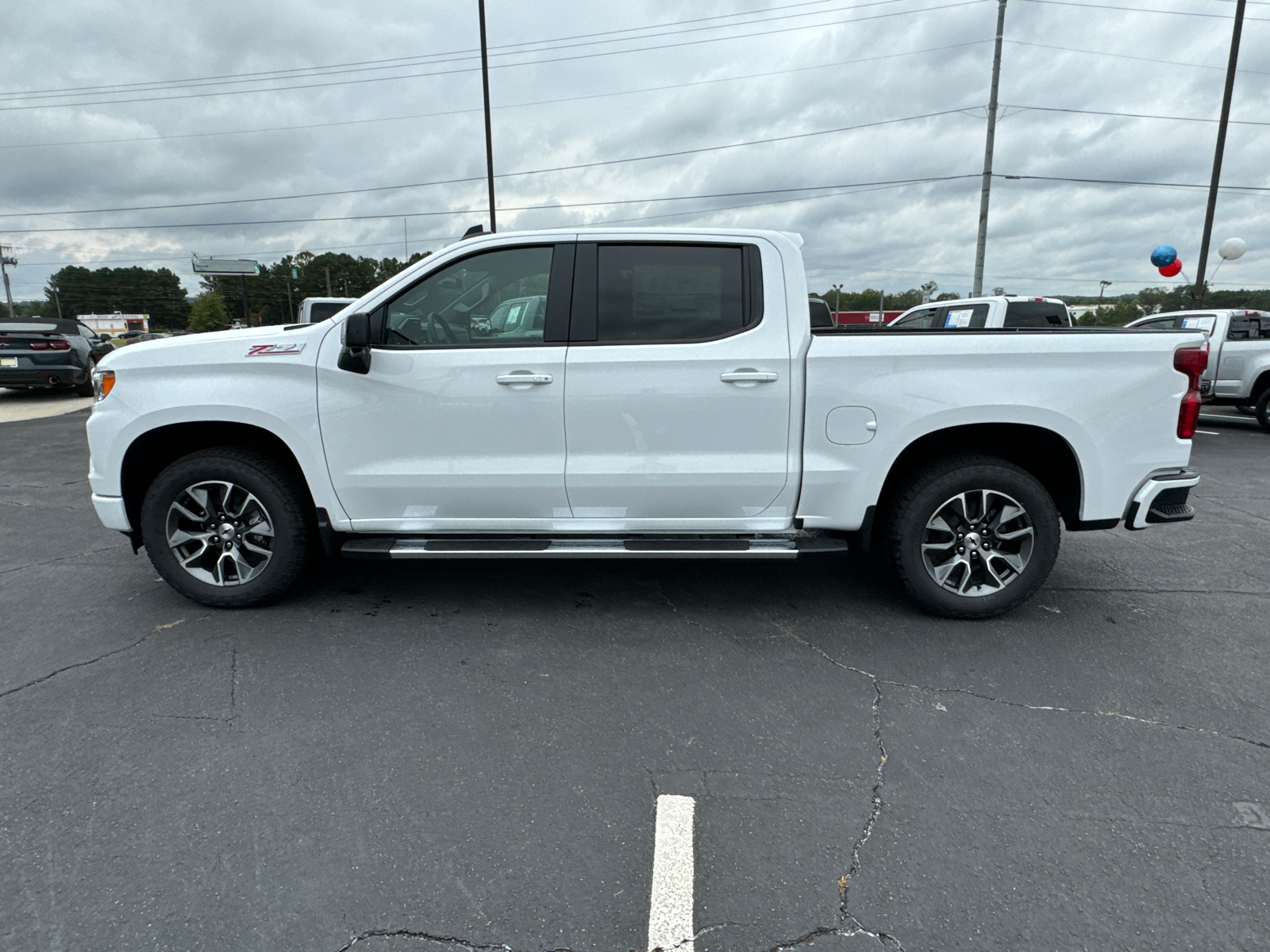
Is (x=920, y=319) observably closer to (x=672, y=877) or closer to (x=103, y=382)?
(x=103, y=382)

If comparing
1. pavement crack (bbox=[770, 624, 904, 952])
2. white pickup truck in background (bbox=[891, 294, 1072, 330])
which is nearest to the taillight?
pavement crack (bbox=[770, 624, 904, 952])

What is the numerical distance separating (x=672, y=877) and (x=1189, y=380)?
341cm

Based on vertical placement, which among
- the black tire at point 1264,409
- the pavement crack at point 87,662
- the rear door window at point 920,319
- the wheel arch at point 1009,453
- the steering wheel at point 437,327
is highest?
the rear door window at point 920,319

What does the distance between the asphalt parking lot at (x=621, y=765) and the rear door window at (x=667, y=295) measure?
1.51m

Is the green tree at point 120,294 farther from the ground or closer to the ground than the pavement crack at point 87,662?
farther from the ground

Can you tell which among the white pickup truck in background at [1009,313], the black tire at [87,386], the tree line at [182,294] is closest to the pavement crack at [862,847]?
the white pickup truck in background at [1009,313]

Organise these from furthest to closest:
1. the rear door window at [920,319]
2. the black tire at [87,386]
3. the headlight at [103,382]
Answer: the black tire at [87,386], the rear door window at [920,319], the headlight at [103,382]

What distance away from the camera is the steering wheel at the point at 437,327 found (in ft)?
12.5

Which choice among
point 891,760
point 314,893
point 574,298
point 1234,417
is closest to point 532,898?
point 314,893

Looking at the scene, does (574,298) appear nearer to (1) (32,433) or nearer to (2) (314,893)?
(2) (314,893)

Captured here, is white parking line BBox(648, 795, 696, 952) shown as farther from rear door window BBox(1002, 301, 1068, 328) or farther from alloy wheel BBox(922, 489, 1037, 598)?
rear door window BBox(1002, 301, 1068, 328)

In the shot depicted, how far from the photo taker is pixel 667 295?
3.81 meters

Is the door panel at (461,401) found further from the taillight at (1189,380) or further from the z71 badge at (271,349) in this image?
the taillight at (1189,380)

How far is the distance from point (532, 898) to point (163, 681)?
2187 millimetres
